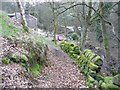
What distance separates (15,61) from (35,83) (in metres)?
1.04

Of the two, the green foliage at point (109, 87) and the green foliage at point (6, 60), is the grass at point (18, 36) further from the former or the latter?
the green foliage at point (109, 87)

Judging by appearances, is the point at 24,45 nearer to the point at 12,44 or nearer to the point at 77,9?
the point at 12,44

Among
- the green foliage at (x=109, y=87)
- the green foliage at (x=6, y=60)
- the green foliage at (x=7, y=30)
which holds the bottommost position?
the green foliage at (x=109, y=87)

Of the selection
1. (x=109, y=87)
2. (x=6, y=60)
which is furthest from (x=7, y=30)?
(x=109, y=87)

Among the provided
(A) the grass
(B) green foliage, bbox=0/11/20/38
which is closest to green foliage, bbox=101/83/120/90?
(A) the grass

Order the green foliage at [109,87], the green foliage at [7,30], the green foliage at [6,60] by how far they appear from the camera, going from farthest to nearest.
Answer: the green foliage at [7,30]
the green foliage at [6,60]
the green foliage at [109,87]

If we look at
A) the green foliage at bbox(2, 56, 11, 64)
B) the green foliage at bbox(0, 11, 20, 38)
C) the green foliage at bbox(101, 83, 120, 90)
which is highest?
the green foliage at bbox(0, 11, 20, 38)

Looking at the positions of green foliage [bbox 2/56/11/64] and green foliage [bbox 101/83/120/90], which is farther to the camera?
green foliage [bbox 2/56/11/64]

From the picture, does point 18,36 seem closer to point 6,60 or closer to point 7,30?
point 7,30

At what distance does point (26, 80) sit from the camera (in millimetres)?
6816

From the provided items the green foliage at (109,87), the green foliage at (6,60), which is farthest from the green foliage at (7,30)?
the green foliage at (109,87)

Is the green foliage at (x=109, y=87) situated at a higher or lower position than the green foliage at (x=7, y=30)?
lower

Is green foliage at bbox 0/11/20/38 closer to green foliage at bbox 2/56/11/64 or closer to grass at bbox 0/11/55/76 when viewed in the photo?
grass at bbox 0/11/55/76

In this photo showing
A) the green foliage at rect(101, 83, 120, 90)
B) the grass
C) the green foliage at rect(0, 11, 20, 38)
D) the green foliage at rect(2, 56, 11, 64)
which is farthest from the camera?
the green foliage at rect(0, 11, 20, 38)
